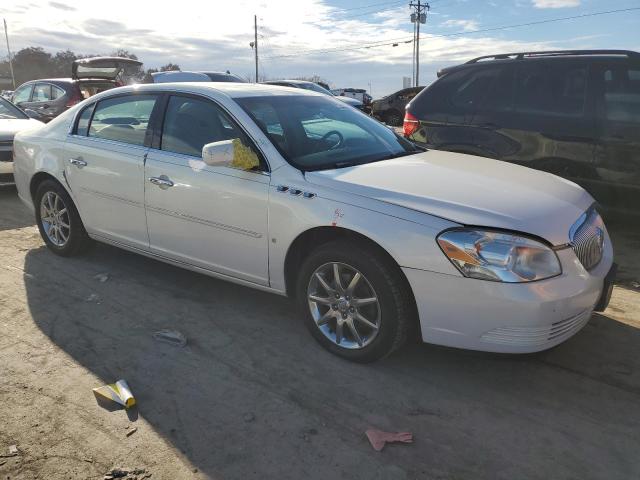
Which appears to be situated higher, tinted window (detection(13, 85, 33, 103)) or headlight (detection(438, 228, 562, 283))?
tinted window (detection(13, 85, 33, 103))

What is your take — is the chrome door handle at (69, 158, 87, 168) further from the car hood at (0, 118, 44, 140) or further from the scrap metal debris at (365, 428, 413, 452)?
the car hood at (0, 118, 44, 140)

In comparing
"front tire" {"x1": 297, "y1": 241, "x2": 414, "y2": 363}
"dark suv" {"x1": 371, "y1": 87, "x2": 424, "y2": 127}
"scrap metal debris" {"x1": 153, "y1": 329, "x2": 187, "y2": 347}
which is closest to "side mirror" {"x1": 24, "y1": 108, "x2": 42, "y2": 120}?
"scrap metal debris" {"x1": 153, "y1": 329, "x2": 187, "y2": 347}

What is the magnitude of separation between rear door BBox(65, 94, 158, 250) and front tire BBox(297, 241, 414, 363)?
5.25ft

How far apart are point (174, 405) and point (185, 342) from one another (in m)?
0.71

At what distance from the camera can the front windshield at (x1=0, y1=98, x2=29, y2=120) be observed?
339 inches

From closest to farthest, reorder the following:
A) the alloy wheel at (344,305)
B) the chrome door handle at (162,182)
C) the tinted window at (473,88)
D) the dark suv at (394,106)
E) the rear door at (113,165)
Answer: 1. the alloy wheel at (344,305)
2. the chrome door handle at (162,182)
3. the rear door at (113,165)
4. the tinted window at (473,88)
5. the dark suv at (394,106)

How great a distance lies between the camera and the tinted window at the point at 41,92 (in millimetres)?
11859

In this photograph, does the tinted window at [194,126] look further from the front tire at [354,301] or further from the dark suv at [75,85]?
the dark suv at [75,85]

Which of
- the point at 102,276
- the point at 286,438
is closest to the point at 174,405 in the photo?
the point at 286,438

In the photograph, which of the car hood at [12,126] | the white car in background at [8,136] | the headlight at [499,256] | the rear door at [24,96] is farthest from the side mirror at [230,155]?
the rear door at [24,96]

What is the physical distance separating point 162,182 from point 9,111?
20.8 ft

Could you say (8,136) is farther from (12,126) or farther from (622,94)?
(622,94)

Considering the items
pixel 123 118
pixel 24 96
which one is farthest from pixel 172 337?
pixel 24 96

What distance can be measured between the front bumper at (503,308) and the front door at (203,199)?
1118 millimetres
